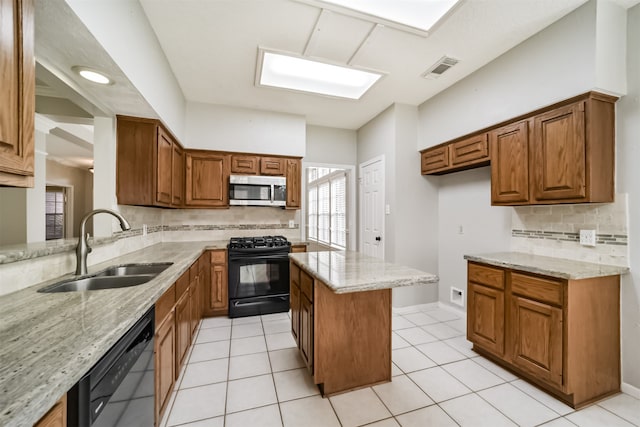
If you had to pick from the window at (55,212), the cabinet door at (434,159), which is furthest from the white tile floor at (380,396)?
the cabinet door at (434,159)

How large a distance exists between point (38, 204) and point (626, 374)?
4.54 m

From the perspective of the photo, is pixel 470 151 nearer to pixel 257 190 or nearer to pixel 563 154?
pixel 563 154

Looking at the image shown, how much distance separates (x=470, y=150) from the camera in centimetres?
284

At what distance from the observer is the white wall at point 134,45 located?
1.34m

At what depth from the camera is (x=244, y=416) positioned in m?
1.67

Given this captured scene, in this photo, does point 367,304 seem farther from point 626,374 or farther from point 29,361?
point 626,374

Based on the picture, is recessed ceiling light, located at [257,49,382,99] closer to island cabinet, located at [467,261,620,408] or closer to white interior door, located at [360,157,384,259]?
white interior door, located at [360,157,384,259]

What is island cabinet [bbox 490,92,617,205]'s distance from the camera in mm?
1891

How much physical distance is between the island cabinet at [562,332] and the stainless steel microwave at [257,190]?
274 cm

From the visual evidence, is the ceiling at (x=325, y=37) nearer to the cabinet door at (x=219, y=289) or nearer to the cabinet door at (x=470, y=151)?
the cabinet door at (x=470, y=151)

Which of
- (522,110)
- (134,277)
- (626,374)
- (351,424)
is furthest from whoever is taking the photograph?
(522,110)

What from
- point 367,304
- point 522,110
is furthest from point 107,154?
point 522,110

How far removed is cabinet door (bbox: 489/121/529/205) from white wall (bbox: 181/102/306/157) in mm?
2478

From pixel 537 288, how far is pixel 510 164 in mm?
1144
